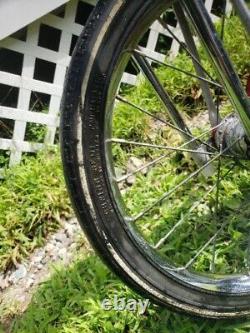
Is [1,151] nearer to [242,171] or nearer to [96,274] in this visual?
[96,274]

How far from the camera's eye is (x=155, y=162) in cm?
173

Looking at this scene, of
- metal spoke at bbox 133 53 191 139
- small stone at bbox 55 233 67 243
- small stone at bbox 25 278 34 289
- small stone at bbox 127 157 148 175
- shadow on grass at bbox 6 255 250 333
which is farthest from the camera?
small stone at bbox 127 157 148 175

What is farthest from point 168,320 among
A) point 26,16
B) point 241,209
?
point 26,16

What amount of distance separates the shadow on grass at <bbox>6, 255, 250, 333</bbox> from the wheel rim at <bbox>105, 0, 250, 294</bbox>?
0.64 feet

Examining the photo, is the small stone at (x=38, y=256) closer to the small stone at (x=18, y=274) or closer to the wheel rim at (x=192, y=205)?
the small stone at (x=18, y=274)

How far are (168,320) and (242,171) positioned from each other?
75 cm

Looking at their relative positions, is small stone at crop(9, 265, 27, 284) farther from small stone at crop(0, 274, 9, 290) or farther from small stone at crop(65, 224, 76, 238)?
small stone at crop(65, 224, 76, 238)

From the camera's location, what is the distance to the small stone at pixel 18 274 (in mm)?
2213

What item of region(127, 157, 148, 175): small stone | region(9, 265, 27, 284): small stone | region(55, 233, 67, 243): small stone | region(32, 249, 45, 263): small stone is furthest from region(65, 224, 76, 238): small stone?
region(127, 157, 148, 175): small stone

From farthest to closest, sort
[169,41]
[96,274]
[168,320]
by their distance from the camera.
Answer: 1. [169,41]
2. [96,274]
3. [168,320]

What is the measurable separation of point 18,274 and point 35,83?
3.00ft

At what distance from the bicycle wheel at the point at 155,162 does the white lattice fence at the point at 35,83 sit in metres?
0.36

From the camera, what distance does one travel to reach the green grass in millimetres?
2262

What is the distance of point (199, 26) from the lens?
1.22m
